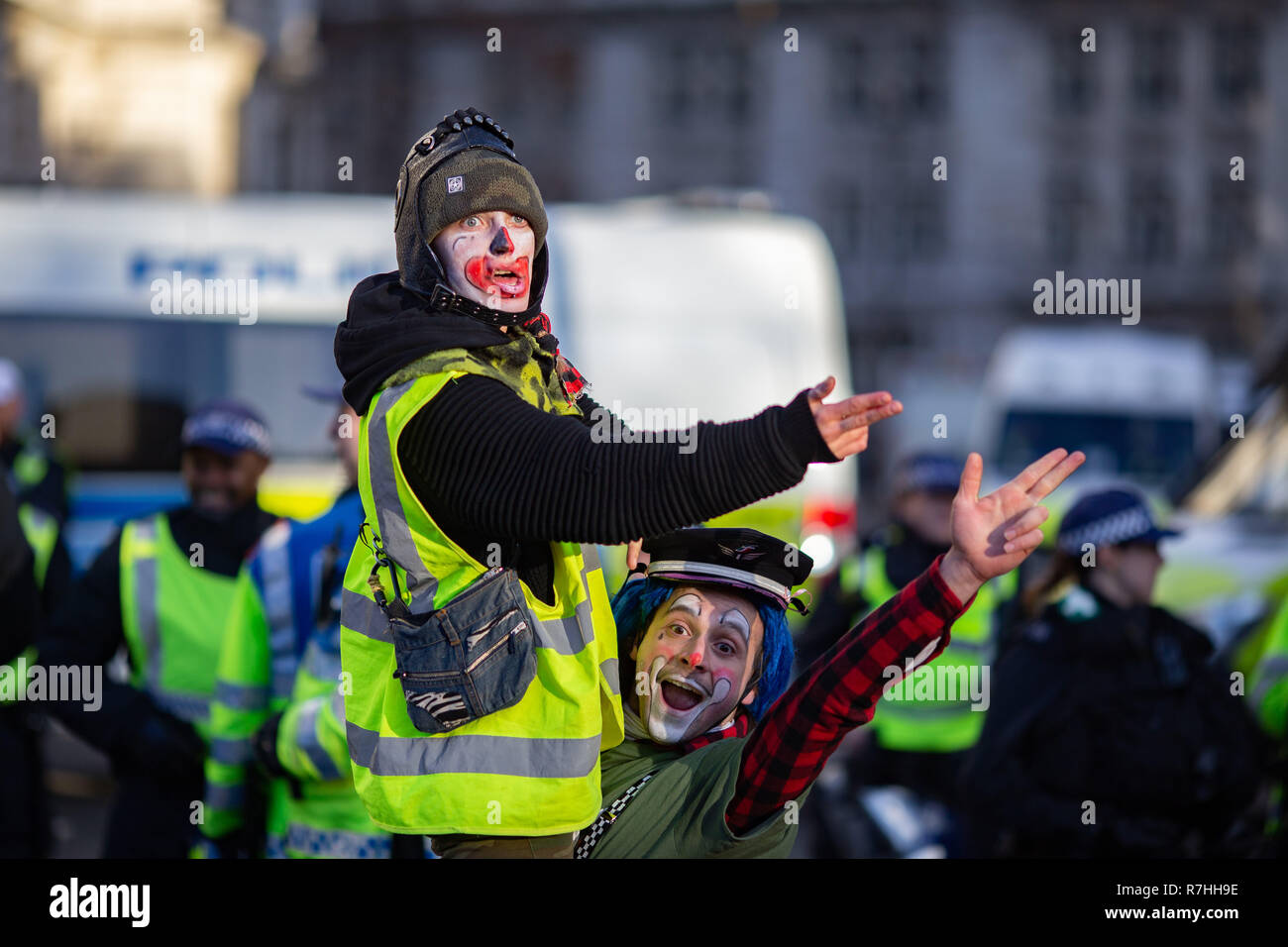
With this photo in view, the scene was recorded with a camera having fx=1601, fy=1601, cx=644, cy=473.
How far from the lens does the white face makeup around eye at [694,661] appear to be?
8.05 feet

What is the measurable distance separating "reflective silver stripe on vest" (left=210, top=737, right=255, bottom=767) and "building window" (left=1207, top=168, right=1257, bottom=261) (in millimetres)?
38830

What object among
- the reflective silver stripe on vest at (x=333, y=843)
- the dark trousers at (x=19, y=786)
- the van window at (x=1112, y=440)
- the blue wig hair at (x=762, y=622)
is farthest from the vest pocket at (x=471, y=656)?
the van window at (x=1112, y=440)

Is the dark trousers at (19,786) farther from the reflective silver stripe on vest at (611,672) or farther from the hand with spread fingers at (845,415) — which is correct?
the hand with spread fingers at (845,415)

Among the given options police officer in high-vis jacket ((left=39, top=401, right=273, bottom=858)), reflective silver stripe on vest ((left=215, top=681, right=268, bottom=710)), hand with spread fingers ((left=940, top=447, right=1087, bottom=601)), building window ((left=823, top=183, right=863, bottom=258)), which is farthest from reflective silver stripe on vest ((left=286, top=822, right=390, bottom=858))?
building window ((left=823, top=183, right=863, bottom=258))

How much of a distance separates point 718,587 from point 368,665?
0.58 metres

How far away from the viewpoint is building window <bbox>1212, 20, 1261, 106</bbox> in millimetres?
39344

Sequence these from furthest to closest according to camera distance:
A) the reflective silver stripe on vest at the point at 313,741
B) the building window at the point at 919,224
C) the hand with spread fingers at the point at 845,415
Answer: the building window at the point at 919,224 → the reflective silver stripe on vest at the point at 313,741 → the hand with spread fingers at the point at 845,415

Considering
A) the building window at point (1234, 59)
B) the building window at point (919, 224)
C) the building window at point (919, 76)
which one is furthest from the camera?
the building window at point (919, 76)

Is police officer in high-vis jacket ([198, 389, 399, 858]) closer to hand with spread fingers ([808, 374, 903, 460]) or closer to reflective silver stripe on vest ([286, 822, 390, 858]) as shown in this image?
reflective silver stripe on vest ([286, 822, 390, 858])

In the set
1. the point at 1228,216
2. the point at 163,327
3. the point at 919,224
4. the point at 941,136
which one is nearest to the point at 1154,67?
the point at 1228,216

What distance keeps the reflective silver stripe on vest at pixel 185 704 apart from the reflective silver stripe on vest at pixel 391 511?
99.8 inches

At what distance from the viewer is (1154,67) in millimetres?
39844

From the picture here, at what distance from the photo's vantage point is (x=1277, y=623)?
4840 mm

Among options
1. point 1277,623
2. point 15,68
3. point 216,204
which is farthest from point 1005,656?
point 15,68
